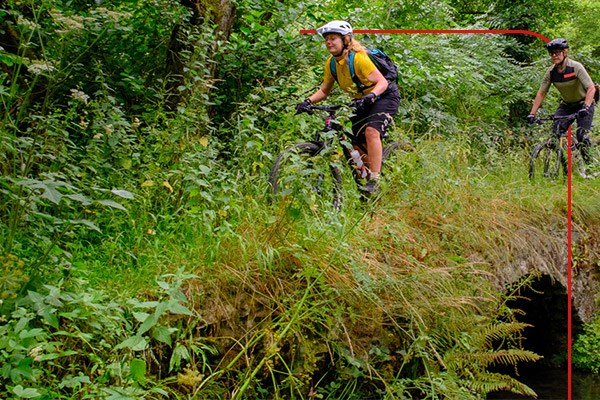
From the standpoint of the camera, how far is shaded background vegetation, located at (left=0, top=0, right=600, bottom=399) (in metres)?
3.13

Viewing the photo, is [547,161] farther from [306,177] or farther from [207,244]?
[207,244]

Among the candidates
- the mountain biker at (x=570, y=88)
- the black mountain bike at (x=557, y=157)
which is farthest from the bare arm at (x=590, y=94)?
the black mountain bike at (x=557, y=157)

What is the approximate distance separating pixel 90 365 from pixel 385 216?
311 cm

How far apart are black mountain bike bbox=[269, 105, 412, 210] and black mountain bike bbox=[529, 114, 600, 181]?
385 cm

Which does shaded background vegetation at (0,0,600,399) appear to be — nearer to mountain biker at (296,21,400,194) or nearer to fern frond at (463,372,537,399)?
fern frond at (463,372,537,399)

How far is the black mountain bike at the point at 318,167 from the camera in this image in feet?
13.0

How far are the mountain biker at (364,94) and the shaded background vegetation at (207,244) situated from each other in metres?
0.29

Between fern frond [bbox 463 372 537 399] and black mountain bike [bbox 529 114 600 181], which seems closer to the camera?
fern frond [bbox 463 372 537 399]

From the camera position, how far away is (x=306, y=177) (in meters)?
4.07

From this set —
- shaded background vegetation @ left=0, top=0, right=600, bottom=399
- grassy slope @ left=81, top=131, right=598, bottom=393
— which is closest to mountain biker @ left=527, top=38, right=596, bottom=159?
shaded background vegetation @ left=0, top=0, right=600, bottom=399

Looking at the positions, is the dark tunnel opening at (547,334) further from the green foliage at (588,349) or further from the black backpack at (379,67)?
the black backpack at (379,67)

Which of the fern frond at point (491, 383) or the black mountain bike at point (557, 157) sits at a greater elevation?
the fern frond at point (491, 383)

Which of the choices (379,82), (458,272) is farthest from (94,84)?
(458,272)

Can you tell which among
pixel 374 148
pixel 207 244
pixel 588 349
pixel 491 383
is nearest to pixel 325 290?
pixel 207 244
